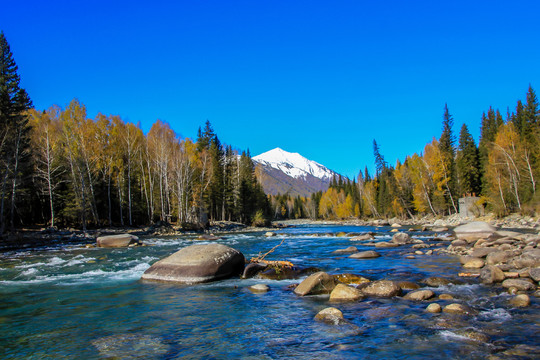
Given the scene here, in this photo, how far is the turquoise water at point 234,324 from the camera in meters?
5.30

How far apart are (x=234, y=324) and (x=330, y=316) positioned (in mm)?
2024

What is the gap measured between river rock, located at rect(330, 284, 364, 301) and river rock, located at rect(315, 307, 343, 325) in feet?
4.53

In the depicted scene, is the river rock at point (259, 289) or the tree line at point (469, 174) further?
the tree line at point (469, 174)

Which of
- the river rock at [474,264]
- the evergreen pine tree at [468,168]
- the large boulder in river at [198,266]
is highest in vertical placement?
the evergreen pine tree at [468,168]

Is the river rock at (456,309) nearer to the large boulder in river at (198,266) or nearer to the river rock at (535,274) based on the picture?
the river rock at (535,274)

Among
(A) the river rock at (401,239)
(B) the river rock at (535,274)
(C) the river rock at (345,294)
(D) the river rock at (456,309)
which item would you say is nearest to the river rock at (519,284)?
(B) the river rock at (535,274)

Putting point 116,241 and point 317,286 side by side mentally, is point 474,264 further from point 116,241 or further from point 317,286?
point 116,241

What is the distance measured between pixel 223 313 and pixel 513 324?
5.88m

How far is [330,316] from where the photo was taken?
6.88m

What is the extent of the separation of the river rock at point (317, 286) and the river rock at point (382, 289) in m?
0.90

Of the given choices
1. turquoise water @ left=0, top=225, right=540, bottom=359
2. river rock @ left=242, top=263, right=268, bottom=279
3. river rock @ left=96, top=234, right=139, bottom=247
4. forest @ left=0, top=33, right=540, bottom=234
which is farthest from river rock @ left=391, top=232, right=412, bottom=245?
forest @ left=0, top=33, right=540, bottom=234

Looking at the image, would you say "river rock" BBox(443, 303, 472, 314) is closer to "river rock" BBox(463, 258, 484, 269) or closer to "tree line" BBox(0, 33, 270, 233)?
"river rock" BBox(463, 258, 484, 269)

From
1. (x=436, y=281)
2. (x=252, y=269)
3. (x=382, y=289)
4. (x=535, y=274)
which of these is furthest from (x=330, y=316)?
(x=535, y=274)

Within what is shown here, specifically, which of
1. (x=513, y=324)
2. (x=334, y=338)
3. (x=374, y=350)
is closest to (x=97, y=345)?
(x=334, y=338)
